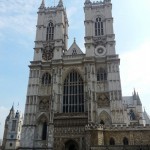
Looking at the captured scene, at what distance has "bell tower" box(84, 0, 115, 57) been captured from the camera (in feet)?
132

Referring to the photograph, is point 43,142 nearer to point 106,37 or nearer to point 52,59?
point 52,59

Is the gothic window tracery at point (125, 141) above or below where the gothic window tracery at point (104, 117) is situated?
below

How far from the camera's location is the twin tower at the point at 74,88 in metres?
32.3

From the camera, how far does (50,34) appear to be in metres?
44.3

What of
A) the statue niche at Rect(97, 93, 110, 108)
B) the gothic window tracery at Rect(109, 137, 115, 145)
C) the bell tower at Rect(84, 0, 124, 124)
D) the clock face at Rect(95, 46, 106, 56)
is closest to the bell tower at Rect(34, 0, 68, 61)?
the bell tower at Rect(84, 0, 124, 124)

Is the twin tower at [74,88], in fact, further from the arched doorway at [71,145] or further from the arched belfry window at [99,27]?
the arched belfry window at [99,27]

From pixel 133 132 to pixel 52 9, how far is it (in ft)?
99.0

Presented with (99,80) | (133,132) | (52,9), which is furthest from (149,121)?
(52,9)

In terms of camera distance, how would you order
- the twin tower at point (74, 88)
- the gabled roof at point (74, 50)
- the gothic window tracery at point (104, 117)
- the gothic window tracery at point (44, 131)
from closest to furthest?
the twin tower at point (74, 88), the gothic window tracery at point (104, 117), the gothic window tracery at point (44, 131), the gabled roof at point (74, 50)

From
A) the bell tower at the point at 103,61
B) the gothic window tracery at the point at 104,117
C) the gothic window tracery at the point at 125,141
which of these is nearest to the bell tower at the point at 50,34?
the bell tower at the point at 103,61

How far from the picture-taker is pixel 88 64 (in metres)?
38.6

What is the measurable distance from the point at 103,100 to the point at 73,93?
5.30 metres

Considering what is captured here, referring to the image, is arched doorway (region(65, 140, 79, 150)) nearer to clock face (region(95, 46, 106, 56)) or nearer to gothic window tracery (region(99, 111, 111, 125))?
gothic window tracery (region(99, 111, 111, 125))

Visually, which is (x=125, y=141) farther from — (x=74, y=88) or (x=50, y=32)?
(x=50, y=32)
